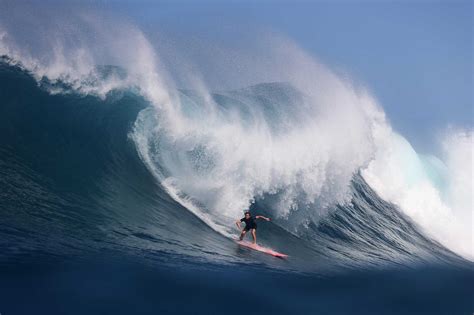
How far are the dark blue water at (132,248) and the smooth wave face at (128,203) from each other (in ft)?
0.14

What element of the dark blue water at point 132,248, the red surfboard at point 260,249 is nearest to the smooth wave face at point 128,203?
the dark blue water at point 132,248

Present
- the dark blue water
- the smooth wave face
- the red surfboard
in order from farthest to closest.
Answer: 1. the red surfboard
2. the smooth wave face
3. the dark blue water

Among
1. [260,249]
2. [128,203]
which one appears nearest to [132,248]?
[128,203]

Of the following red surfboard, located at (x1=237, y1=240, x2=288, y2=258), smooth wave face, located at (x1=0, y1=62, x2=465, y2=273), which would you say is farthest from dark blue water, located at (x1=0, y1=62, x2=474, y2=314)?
red surfboard, located at (x1=237, y1=240, x2=288, y2=258)

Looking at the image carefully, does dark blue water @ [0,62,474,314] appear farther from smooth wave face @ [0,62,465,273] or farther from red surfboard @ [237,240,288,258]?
red surfboard @ [237,240,288,258]

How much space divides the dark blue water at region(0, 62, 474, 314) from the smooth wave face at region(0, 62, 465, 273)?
4 centimetres

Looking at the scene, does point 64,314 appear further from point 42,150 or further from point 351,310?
point 42,150

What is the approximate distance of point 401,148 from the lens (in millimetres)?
27078

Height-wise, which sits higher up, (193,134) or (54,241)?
(193,134)

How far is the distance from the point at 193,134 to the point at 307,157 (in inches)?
155

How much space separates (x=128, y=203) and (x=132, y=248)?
274 centimetres

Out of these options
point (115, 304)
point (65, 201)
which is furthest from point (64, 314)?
point (65, 201)

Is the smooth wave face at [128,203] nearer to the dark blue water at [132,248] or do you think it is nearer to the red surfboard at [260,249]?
the dark blue water at [132,248]

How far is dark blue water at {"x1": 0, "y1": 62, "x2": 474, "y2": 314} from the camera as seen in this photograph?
4965 mm
